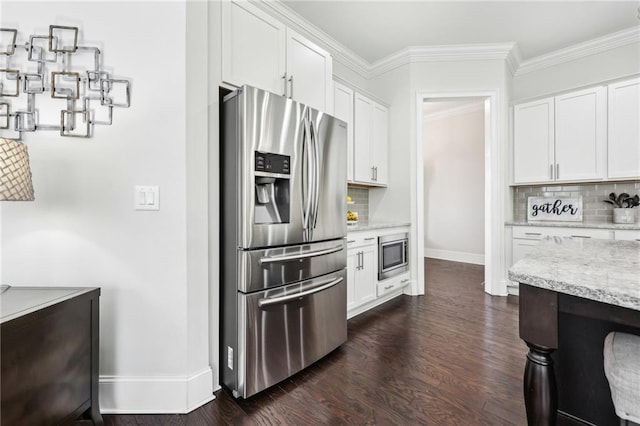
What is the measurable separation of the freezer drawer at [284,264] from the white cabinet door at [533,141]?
3.14 m

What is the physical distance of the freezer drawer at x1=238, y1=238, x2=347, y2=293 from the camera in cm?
165

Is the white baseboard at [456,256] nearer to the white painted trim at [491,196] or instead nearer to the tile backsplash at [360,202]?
the white painted trim at [491,196]

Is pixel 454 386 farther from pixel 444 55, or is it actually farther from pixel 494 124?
pixel 444 55

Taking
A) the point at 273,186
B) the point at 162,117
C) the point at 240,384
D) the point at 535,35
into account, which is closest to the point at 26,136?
the point at 162,117

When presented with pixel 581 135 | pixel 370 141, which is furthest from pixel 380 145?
pixel 581 135

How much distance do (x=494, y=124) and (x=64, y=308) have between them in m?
4.37

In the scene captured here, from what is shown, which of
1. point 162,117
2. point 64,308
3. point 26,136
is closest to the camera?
point 64,308

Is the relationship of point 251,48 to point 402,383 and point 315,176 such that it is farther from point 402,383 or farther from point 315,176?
point 402,383

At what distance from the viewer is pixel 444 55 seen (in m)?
3.68

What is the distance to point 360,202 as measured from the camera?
402cm

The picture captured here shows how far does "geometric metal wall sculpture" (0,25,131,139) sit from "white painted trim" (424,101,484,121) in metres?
5.66

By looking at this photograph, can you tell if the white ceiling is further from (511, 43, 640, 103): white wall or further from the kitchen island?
the kitchen island

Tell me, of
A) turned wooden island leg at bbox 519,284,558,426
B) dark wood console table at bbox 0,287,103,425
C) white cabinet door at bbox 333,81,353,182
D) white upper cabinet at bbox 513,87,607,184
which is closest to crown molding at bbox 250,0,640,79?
white upper cabinet at bbox 513,87,607,184

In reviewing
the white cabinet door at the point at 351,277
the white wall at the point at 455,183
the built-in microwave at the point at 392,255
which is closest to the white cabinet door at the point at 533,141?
the white wall at the point at 455,183
